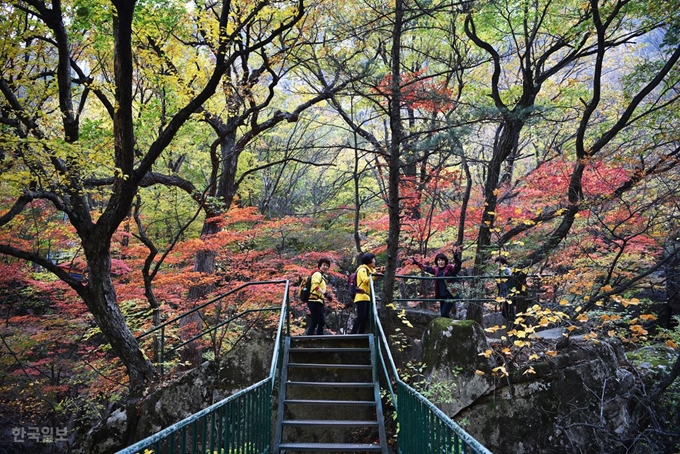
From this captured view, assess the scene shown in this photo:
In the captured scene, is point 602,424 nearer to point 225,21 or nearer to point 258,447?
point 258,447

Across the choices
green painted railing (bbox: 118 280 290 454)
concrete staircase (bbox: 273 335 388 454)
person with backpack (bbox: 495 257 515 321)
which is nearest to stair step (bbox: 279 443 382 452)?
green painted railing (bbox: 118 280 290 454)

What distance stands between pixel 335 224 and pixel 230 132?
507 cm

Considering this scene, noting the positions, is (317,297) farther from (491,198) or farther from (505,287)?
(491,198)

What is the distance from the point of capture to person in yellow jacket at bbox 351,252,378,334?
734 cm

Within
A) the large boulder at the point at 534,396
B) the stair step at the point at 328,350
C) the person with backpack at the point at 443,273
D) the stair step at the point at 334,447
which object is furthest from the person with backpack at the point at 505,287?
the stair step at the point at 334,447

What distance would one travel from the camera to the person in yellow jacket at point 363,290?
7.34 meters

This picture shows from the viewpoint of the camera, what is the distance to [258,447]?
13.7ft

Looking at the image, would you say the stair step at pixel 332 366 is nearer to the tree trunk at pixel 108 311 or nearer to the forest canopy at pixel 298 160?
the forest canopy at pixel 298 160

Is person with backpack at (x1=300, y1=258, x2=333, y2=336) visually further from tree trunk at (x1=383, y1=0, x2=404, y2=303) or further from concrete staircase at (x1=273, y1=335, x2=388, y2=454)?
tree trunk at (x1=383, y1=0, x2=404, y2=303)

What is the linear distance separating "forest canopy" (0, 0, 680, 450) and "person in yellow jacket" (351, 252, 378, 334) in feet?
2.11

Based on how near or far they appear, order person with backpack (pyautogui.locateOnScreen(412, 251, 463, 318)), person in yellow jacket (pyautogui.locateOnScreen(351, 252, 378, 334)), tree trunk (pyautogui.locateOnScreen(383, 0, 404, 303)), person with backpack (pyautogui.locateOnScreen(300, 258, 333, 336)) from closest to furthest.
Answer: tree trunk (pyautogui.locateOnScreen(383, 0, 404, 303)) → person in yellow jacket (pyautogui.locateOnScreen(351, 252, 378, 334)) → person with backpack (pyautogui.locateOnScreen(300, 258, 333, 336)) → person with backpack (pyautogui.locateOnScreen(412, 251, 463, 318))

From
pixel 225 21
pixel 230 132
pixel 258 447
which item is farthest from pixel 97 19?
pixel 258 447

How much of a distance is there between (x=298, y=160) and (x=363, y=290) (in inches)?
207

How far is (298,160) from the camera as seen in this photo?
1146 cm
